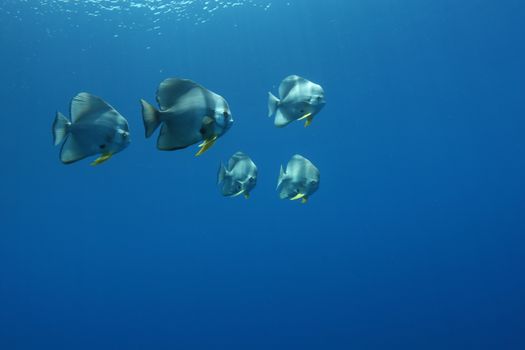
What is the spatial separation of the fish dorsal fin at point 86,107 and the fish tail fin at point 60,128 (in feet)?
0.19

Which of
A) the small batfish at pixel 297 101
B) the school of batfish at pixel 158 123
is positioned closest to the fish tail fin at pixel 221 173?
the small batfish at pixel 297 101

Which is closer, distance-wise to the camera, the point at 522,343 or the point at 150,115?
the point at 150,115

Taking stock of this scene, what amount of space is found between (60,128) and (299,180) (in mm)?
3127

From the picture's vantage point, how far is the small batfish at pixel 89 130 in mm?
3412

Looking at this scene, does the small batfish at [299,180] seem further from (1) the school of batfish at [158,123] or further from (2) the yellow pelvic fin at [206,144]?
(2) the yellow pelvic fin at [206,144]

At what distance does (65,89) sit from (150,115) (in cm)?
1720

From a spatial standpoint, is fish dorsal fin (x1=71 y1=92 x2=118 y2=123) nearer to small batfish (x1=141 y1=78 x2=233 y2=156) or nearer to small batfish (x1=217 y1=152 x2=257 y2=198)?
small batfish (x1=141 y1=78 x2=233 y2=156)

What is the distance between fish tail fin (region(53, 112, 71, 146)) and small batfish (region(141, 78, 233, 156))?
713 millimetres

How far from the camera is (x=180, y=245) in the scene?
73.8 feet

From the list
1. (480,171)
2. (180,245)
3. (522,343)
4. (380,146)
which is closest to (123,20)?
(180,245)

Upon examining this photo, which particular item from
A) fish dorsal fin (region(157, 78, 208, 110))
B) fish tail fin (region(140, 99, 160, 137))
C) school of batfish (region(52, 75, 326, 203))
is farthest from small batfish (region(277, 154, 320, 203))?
fish tail fin (region(140, 99, 160, 137))

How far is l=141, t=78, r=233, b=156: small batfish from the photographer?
3.12 m

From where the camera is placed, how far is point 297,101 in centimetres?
515

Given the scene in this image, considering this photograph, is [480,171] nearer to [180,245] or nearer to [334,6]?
[334,6]
